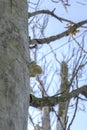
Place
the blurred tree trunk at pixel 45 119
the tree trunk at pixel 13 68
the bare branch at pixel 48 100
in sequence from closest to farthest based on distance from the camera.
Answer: the tree trunk at pixel 13 68
the bare branch at pixel 48 100
the blurred tree trunk at pixel 45 119

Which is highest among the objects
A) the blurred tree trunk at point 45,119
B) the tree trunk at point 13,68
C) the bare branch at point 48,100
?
the tree trunk at point 13,68

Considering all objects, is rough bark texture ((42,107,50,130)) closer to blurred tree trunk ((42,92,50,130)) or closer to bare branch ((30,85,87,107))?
blurred tree trunk ((42,92,50,130))

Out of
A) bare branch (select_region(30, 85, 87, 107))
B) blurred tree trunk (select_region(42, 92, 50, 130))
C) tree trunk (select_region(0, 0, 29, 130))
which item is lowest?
blurred tree trunk (select_region(42, 92, 50, 130))

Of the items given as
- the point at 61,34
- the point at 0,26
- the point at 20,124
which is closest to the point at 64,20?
the point at 61,34

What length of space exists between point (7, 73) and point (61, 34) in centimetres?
131

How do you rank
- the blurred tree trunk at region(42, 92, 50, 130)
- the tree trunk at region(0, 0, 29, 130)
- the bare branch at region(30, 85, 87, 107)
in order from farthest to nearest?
1. the blurred tree trunk at region(42, 92, 50, 130)
2. the bare branch at region(30, 85, 87, 107)
3. the tree trunk at region(0, 0, 29, 130)

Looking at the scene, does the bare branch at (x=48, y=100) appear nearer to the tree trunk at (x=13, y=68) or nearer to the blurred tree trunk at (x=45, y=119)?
the tree trunk at (x=13, y=68)

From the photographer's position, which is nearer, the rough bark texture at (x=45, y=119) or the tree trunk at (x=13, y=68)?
the tree trunk at (x=13, y=68)

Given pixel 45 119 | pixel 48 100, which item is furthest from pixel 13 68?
pixel 45 119

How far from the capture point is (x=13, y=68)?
0.80m

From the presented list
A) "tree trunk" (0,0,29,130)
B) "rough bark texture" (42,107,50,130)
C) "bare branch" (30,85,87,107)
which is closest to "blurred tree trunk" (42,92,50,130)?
"rough bark texture" (42,107,50,130)

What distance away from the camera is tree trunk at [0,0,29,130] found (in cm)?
71

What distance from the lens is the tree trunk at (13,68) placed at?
715 mm

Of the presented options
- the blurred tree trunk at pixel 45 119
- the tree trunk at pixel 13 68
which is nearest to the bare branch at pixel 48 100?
the tree trunk at pixel 13 68
